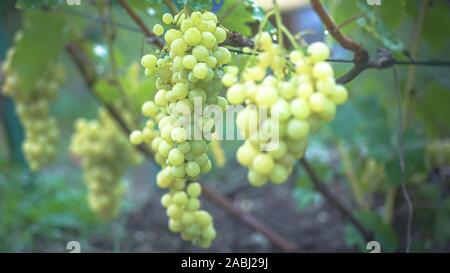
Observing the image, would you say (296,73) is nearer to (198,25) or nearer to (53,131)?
(198,25)

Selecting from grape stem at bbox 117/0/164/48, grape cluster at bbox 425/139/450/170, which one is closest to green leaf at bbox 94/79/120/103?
grape stem at bbox 117/0/164/48

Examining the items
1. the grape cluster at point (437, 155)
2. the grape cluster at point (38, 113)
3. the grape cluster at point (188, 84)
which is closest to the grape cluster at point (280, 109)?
the grape cluster at point (188, 84)

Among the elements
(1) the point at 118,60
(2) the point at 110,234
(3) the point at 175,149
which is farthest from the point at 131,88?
(3) the point at 175,149

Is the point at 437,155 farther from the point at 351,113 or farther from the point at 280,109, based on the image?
the point at 280,109

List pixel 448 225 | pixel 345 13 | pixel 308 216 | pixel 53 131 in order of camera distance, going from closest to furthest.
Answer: pixel 345 13, pixel 448 225, pixel 53 131, pixel 308 216

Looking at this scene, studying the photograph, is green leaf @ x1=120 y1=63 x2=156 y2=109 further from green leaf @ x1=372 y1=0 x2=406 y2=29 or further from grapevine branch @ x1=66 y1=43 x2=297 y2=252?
green leaf @ x1=372 y1=0 x2=406 y2=29

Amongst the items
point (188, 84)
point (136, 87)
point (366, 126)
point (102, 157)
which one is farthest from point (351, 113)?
point (188, 84)
